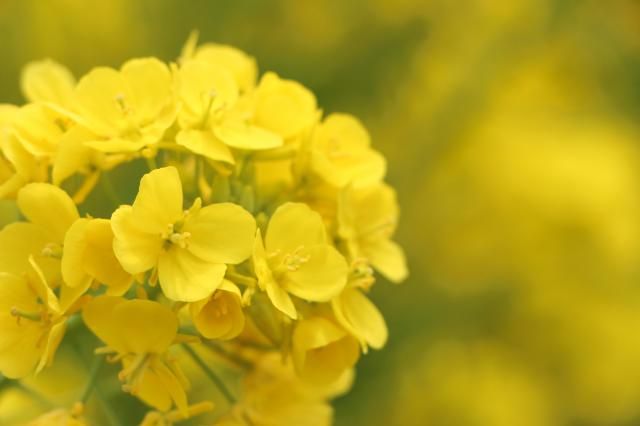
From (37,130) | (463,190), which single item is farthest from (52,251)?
(463,190)

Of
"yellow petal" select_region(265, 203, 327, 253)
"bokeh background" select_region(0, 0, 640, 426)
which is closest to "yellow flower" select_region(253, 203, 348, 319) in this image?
"yellow petal" select_region(265, 203, 327, 253)

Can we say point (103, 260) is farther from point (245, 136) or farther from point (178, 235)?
point (245, 136)

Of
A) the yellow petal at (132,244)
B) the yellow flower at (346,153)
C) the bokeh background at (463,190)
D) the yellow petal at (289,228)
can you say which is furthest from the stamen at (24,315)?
the bokeh background at (463,190)

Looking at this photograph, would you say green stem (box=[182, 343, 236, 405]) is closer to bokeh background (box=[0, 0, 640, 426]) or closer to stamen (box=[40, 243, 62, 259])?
stamen (box=[40, 243, 62, 259])

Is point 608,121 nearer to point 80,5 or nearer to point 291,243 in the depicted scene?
point 80,5

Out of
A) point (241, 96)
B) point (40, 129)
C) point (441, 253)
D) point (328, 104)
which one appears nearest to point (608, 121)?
point (441, 253)

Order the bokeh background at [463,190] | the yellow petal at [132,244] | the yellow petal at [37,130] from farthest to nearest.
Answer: the bokeh background at [463,190], the yellow petal at [37,130], the yellow petal at [132,244]

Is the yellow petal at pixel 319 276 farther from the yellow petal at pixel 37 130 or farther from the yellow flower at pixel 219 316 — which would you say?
the yellow petal at pixel 37 130
